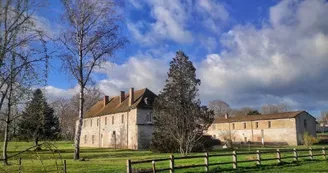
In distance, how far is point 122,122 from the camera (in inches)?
2051

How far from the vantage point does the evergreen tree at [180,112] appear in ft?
112

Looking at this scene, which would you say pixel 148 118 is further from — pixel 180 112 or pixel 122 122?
pixel 180 112

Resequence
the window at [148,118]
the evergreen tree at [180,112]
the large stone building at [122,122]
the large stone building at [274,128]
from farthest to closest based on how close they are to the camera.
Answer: the large stone building at [274,128]
the window at [148,118]
the large stone building at [122,122]
the evergreen tree at [180,112]

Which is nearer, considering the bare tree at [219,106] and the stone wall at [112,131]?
the stone wall at [112,131]

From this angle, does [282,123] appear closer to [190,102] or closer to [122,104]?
[122,104]

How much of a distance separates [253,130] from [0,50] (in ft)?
226

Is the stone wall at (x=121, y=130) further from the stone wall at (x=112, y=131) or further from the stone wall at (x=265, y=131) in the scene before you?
the stone wall at (x=265, y=131)

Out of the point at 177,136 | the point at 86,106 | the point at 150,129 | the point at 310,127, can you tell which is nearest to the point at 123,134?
the point at 150,129

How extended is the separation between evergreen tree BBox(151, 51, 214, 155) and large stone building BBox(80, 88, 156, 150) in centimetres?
848

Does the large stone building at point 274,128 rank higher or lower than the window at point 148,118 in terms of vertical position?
lower

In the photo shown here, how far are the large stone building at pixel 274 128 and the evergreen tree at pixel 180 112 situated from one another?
22744 mm

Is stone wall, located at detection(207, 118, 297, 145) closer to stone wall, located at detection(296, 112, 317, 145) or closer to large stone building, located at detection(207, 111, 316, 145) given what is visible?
large stone building, located at detection(207, 111, 316, 145)

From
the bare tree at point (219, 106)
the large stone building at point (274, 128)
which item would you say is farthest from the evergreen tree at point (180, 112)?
the bare tree at point (219, 106)

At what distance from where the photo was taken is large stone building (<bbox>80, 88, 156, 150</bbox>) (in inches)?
1891
